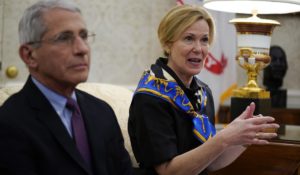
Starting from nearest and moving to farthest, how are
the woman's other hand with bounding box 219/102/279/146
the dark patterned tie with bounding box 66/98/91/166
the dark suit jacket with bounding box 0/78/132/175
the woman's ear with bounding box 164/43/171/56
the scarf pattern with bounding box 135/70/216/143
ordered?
the dark suit jacket with bounding box 0/78/132/175, the dark patterned tie with bounding box 66/98/91/166, the woman's other hand with bounding box 219/102/279/146, the scarf pattern with bounding box 135/70/216/143, the woman's ear with bounding box 164/43/171/56

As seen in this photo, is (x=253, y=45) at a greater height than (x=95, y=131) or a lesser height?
greater

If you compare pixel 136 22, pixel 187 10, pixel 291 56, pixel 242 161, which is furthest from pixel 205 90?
pixel 291 56

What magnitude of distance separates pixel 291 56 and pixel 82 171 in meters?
3.38

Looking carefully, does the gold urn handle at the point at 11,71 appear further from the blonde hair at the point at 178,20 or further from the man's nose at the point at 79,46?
the man's nose at the point at 79,46

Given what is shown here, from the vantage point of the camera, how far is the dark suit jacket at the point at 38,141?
4.28 ft

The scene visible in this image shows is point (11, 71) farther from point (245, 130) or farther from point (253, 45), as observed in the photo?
point (245, 130)

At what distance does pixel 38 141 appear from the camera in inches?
52.1

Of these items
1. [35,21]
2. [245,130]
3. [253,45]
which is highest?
[35,21]

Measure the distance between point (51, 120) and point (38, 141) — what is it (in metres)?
0.08

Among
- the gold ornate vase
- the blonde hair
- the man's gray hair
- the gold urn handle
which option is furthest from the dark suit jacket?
the gold urn handle

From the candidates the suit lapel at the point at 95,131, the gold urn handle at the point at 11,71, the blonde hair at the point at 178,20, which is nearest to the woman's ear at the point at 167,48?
the blonde hair at the point at 178,20

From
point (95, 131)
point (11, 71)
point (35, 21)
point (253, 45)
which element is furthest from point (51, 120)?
point (11, 71)

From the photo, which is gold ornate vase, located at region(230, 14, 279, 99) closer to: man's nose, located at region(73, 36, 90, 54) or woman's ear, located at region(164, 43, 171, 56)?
woman's ear, located at region(164, 43, 171, 56)

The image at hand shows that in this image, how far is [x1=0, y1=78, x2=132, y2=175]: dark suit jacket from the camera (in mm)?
1305
